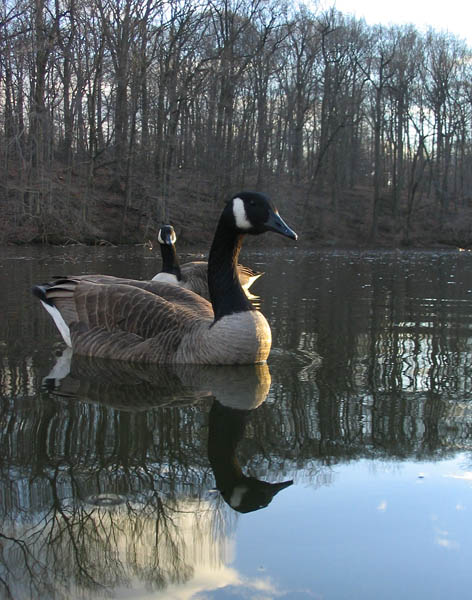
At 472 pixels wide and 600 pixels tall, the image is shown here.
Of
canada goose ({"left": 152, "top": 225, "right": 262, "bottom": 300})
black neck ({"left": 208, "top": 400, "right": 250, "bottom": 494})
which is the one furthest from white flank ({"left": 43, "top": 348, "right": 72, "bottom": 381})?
canada goose ({"left": 152, "top": 225, "right": 262, "bottom": 300})

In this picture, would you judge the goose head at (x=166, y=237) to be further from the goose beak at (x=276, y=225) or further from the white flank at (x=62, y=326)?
the goose beak at (x=276, y=225)

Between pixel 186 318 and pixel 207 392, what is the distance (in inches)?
43.5

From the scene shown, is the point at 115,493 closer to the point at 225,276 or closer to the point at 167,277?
the point at 225,276

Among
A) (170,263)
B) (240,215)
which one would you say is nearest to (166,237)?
(170,263)

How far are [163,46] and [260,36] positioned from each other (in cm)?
738

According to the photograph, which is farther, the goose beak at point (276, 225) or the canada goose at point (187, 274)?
the canada goose at point (187, 274)

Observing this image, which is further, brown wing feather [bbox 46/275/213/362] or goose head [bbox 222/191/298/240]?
brown wing feather [bbox 46/275/213/362]

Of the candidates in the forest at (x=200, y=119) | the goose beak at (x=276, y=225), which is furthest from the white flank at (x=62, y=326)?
the forest at (x=200, y=119)

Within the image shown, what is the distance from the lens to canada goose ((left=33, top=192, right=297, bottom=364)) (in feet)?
17.0

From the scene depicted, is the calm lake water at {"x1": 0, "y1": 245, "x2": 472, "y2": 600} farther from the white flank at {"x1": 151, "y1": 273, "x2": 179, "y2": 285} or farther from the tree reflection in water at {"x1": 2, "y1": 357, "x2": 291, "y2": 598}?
the white flank at {"x1": 151, "y1": 273, "x2": 179, "y2": 285}

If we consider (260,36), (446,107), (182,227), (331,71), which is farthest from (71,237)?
(446,107)

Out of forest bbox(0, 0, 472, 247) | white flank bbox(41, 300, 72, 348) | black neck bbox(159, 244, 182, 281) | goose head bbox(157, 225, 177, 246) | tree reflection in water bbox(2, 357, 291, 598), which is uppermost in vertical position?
forest bbox(0, 0, 472, 247)

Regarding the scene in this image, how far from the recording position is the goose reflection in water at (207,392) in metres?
2.89

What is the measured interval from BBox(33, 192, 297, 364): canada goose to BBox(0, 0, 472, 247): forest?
13.5 meters
